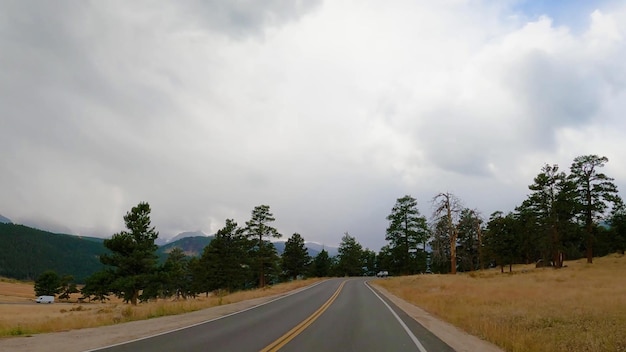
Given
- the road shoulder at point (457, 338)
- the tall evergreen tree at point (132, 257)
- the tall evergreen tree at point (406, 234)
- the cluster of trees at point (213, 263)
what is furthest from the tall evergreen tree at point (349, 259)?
the road shoulder at point (457, 338)

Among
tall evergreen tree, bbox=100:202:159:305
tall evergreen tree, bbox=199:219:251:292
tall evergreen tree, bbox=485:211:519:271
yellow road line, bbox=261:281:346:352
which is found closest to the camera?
yellow road line, bbox=261:281:346:352

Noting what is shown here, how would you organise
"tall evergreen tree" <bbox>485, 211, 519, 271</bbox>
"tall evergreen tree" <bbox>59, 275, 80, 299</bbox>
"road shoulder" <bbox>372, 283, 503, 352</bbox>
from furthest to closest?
"tall evergreen tree" <bbox>59, 275, 80, 299</bbox> → "tall evergreen tree" <bbox>485, 211, 519, 271</bbox> → "road shoulder" <bbox>372, 283, 503, 352</bbox>

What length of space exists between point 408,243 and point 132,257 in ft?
170

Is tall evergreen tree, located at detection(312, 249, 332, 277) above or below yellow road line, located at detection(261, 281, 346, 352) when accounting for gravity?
below

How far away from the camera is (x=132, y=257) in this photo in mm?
46062

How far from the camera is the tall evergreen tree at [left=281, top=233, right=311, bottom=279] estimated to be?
10844 centimetres

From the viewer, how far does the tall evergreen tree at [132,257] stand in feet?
149

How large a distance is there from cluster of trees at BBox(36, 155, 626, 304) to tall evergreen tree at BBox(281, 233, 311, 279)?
263mm

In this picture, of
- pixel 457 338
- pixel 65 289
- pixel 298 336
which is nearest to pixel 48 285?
pixel 65 289

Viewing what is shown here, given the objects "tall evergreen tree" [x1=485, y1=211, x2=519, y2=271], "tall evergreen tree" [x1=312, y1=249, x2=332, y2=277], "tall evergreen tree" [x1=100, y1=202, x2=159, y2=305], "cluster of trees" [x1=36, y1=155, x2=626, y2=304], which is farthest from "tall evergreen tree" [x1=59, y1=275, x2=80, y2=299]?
"tall evergreen tree" [x1=485, y1=211, x2=519, y2=271]

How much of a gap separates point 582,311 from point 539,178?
48386 mm

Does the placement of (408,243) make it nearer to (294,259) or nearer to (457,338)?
(294,259)

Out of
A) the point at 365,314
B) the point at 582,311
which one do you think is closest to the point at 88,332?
the point at 365,314

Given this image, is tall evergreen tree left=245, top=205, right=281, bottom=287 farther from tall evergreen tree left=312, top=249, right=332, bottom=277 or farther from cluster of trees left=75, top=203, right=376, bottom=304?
tall evergreen tree left=312, top=249, right=332, bottom=277
